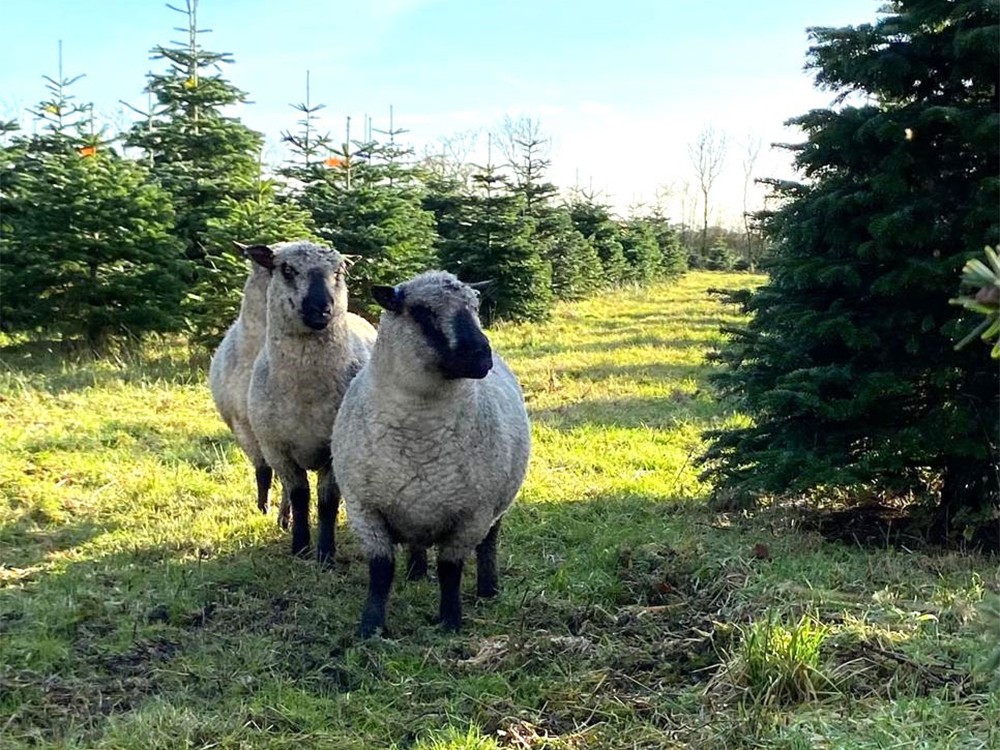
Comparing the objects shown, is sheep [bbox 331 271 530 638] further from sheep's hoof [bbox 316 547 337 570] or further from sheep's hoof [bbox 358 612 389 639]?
sheep's hoof [bbox 316 547 337 570]

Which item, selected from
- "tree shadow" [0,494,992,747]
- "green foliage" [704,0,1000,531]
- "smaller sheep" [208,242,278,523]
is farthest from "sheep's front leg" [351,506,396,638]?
"green foliage" [704,0,1000,531]

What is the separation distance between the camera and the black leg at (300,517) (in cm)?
538

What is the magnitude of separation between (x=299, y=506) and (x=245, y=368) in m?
1.17

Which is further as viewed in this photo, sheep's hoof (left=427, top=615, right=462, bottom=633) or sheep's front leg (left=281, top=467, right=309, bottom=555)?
sheep's front leg (left=281, top=467, right=309, bottom=555)

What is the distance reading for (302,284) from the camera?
496cm

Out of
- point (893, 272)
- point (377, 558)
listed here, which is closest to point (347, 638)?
point (377, 558)

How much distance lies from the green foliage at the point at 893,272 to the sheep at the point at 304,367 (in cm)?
267

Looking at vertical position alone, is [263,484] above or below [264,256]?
below

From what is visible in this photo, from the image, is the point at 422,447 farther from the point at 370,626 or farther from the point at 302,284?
the point at 302,284

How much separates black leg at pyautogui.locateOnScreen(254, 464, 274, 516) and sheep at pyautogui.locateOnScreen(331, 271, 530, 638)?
201cm

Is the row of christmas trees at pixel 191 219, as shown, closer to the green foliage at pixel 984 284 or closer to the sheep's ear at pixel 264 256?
the sheep's ear at pixel 264 256

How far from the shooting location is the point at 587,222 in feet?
93.0

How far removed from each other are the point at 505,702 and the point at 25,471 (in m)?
5.15

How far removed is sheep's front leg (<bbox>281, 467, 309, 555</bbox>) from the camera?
5.37 meters
